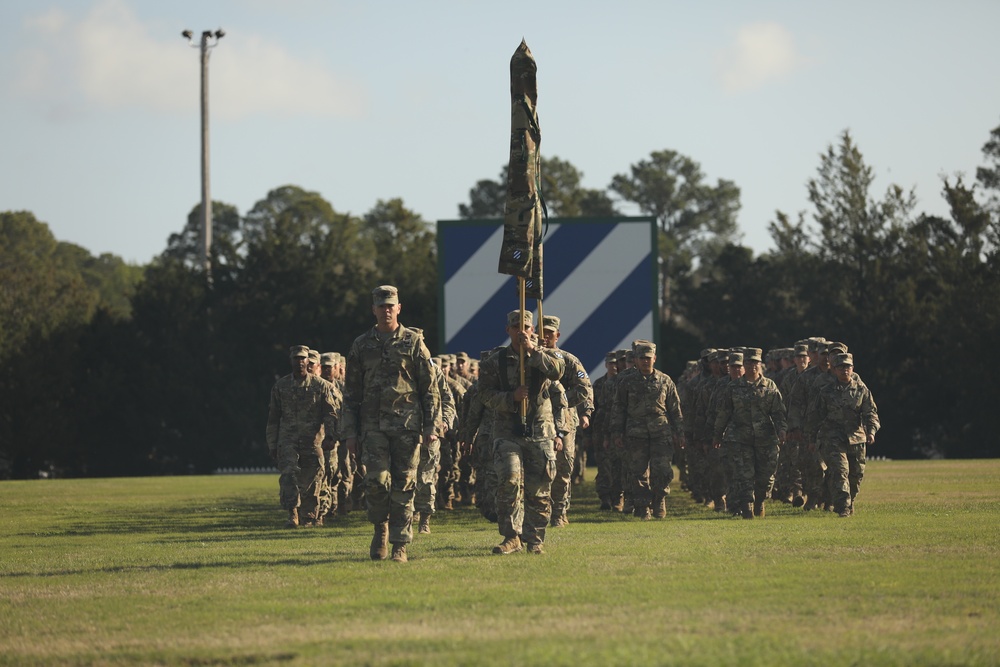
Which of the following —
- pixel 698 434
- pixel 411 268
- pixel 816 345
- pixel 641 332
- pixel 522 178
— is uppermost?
pixel 411 268

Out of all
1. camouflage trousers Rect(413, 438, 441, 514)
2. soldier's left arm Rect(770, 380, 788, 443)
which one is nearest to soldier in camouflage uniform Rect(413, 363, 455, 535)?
camouflage trousers Rect(413, 438, 441, 514)

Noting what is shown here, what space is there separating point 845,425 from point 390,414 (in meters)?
8.23

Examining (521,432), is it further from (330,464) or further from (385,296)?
(330,464)

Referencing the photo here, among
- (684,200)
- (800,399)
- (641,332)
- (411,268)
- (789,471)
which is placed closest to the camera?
(800,399)

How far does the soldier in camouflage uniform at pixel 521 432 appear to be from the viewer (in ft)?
44.6

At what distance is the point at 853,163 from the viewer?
6544 cm

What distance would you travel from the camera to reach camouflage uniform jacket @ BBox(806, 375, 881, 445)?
64.7 feet

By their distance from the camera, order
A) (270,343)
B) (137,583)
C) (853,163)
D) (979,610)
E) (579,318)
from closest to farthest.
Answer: (979,610) → (137,583) → (579,318) → (270,343) → (853,163)

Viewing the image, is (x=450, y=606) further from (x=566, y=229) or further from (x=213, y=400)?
(x=213, y=400)

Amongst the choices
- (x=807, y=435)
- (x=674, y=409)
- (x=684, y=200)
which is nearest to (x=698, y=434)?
(x=807, y=435)

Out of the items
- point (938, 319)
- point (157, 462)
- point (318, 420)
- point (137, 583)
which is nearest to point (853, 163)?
point (938, 319)

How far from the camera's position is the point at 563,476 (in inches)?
704

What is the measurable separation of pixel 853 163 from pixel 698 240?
26.8 metres

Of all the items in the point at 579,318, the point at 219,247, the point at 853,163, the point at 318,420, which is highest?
the point at 853,163
